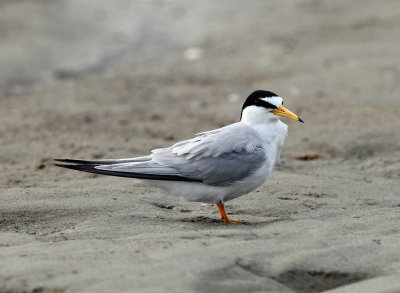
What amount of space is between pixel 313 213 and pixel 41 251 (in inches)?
80.9

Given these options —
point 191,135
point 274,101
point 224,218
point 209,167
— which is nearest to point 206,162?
point 209,167

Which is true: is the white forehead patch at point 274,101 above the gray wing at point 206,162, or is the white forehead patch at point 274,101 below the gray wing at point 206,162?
above

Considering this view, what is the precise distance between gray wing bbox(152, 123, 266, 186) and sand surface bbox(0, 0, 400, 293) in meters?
0.31

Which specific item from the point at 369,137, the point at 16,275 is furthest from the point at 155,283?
the point at 369,137

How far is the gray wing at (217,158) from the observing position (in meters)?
5.04

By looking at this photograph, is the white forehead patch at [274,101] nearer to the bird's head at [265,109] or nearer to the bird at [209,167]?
the bird's head at [265,109]

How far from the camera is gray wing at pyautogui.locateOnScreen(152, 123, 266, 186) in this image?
5039 millimetres

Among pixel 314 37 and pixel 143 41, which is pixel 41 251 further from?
pixel 143 41

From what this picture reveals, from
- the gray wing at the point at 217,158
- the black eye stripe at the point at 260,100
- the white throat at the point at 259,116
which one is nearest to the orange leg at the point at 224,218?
the gray wing at the point at 217,158

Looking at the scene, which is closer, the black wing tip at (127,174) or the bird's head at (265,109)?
the black wing tip at (127,174)

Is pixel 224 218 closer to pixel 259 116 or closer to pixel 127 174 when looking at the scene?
pixel 127 174

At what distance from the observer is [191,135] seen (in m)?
8.18

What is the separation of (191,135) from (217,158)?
310 cm

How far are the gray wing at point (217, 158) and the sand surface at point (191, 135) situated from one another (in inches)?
12.1
